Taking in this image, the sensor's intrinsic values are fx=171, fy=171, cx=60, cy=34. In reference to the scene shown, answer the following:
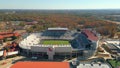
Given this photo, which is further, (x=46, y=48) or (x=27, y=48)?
(x=27, y=48)

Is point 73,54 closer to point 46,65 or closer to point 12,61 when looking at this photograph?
point 46,65

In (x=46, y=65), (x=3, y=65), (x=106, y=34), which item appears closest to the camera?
(x=46, y=65)

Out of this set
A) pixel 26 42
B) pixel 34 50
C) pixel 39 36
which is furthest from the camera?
pixel 39 36

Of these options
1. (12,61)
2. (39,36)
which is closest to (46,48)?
(12,61)

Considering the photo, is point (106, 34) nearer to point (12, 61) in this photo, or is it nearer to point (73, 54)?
point (73, 54)

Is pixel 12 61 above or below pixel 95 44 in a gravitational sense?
below

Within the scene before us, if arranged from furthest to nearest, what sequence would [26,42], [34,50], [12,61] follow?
[26,42] < [34,50] < [12,61]

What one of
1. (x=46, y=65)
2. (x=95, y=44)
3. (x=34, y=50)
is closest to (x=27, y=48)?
(x=34, y=50)

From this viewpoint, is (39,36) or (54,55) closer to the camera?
(54,55)

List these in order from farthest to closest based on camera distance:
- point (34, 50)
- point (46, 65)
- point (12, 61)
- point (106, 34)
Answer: point (106, 34), point (34, 50), point (12, 61), point (46, 65)
